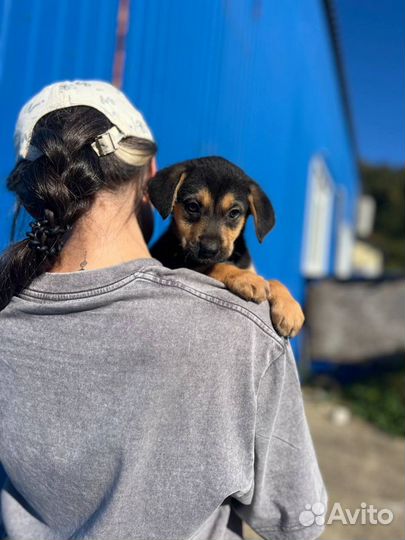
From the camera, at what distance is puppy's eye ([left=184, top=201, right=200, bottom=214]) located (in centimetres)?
281

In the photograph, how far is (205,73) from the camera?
15.0ft

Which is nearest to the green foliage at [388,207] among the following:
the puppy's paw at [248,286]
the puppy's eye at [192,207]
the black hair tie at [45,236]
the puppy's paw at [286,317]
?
the puppy's eye at [192,207]

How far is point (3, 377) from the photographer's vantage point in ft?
5.47

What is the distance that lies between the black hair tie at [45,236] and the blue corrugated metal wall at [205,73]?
35.2 inches

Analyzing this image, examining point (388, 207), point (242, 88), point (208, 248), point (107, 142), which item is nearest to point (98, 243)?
point (107, 142)

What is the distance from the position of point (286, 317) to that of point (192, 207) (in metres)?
1.17

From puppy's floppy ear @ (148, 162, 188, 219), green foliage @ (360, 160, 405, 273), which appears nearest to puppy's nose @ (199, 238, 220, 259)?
puppy's floppy ear @ (148, 162, 188, 219)

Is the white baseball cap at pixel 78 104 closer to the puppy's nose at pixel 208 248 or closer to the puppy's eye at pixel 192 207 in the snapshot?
the puppy's nose at pixel 208 248

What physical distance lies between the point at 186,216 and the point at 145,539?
1.60 metres

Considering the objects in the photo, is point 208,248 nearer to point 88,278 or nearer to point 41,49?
point 88,278

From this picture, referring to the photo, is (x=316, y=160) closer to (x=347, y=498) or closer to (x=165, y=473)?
(x=347, y=498)

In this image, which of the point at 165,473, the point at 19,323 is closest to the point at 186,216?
the point at 19,323

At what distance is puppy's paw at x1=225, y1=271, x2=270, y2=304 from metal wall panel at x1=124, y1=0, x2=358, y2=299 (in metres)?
1.88

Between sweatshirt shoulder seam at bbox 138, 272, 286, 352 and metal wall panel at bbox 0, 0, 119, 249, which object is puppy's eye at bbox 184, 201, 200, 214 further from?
sweatshirt shoulder seam at bbox 138, 272, 286, 352
